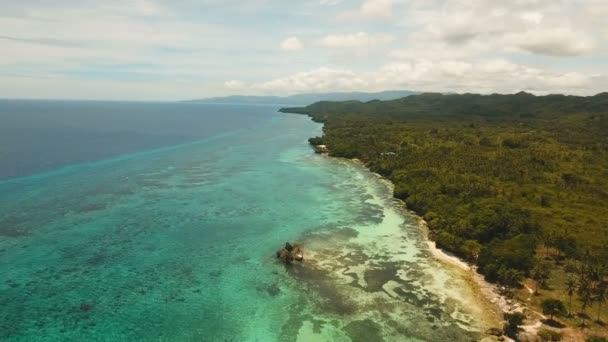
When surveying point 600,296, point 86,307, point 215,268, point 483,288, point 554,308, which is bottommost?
point 215,268

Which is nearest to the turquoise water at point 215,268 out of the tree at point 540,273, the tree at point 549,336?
the tree at point 549,336

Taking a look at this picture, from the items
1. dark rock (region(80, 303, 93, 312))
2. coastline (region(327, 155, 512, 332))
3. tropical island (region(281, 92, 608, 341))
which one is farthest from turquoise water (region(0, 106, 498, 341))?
tropical island (region(281, 92, 608, 341))

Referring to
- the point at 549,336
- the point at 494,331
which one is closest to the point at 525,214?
the point at 549,336

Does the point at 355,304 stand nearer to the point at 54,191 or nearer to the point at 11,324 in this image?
the point at 11,324

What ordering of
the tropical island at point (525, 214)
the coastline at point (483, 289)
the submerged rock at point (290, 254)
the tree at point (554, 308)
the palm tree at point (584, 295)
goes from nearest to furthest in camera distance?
the tree at point (554, 308)
the palm tree at point (584, 295)
the coastline at point (483, 289)
the tropical island at point (525, 214)
the submerged rock at point (290, 254)

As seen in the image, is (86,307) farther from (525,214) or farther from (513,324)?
(525,214)

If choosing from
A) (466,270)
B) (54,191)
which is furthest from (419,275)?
(54,191)

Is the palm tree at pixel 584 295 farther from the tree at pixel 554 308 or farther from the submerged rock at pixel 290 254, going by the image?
the submerged rock at pixel 290 254
